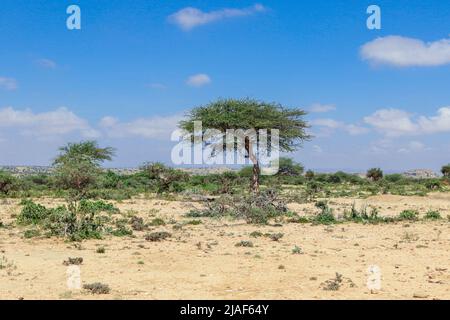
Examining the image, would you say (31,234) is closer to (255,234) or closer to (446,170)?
(255,234)

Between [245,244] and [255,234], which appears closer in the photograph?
[245,244]

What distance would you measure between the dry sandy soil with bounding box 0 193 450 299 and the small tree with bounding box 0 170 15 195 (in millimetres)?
18663

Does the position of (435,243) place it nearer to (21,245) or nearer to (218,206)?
(218,206)

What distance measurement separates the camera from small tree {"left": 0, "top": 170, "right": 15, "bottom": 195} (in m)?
33.8

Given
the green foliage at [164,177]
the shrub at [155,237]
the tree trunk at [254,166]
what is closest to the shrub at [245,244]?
the shrub at [155,237]

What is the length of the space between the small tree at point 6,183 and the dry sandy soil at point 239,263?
18.7 meters

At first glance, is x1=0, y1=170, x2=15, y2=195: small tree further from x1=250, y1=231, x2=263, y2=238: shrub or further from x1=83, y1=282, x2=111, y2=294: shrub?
x1=83, y1=282, x2=111, y2=294: shrub

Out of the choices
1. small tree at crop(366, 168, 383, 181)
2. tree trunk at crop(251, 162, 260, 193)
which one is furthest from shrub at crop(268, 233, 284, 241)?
small tree at crop(366, 168, 383, 181)

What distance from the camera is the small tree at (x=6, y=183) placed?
33812 millimetres

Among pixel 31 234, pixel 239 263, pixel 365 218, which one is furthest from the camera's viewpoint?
pixel 365 218

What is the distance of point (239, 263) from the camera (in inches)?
450

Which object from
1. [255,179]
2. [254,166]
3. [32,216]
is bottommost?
[32,216]

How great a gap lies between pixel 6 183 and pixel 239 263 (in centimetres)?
2700

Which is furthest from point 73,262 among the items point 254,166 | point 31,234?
point 254,166
